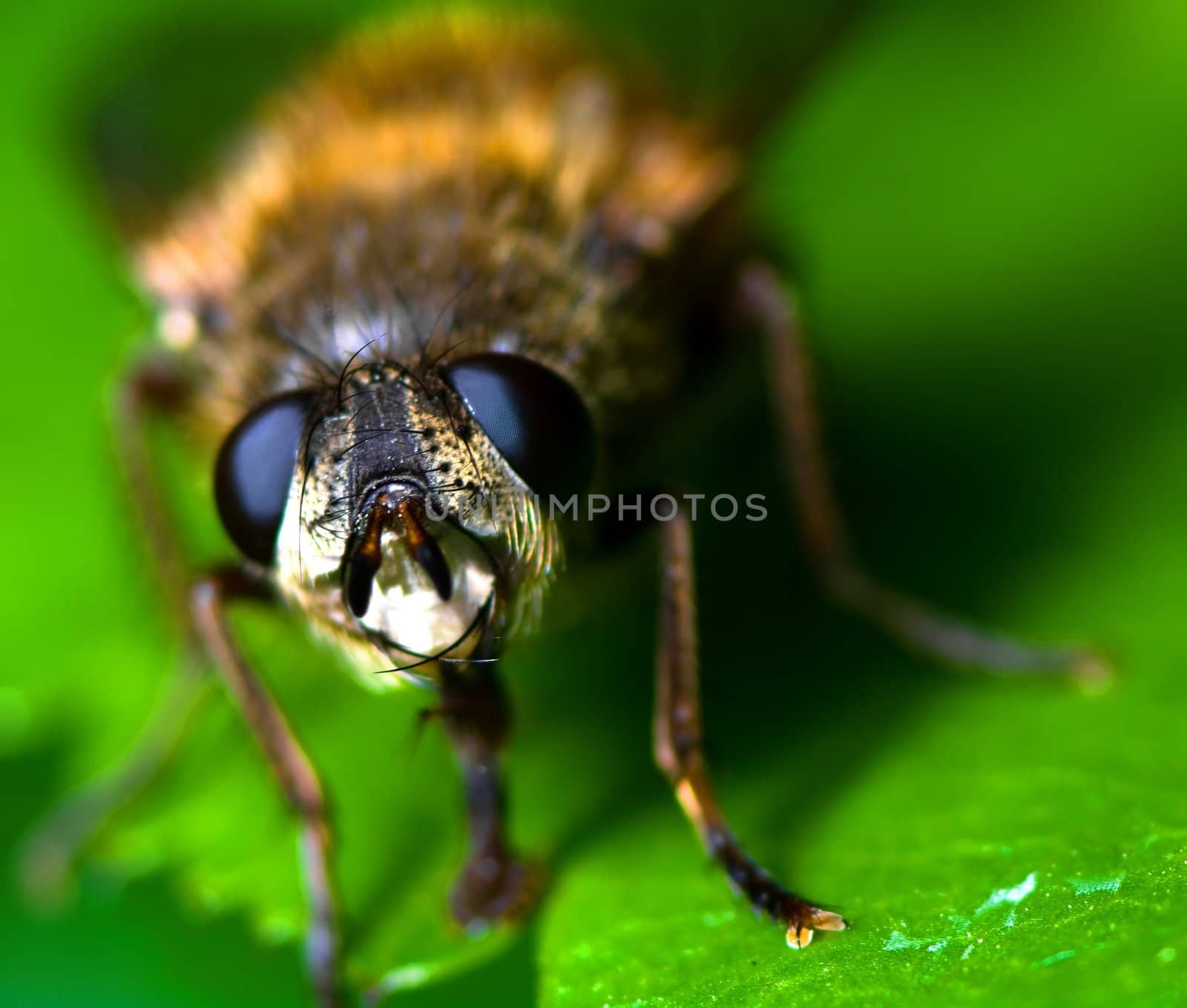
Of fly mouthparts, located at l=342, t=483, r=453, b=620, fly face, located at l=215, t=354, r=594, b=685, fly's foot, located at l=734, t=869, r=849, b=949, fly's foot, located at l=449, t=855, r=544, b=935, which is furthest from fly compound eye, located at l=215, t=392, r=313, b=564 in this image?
fly's foot, located at l=734, t=869, r=849, b=949

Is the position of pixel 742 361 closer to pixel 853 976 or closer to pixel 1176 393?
pixel 1176 393

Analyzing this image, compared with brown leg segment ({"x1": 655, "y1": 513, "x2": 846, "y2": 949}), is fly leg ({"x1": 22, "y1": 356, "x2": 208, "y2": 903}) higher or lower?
higher

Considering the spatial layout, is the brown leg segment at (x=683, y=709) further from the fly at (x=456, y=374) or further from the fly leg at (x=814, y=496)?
the fly leg at (x=814, y=496)

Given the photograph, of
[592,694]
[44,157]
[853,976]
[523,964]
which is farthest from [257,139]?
[853,976]

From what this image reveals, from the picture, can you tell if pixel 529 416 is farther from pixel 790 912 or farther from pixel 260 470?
pixel 790 912

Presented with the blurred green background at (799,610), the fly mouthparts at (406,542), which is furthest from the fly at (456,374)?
the blurred green background at (799,610)

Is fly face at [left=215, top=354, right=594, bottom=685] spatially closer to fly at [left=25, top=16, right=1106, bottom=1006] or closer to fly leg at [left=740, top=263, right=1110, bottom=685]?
fly at [left=25, top=16, right=1106, bottom=1006]

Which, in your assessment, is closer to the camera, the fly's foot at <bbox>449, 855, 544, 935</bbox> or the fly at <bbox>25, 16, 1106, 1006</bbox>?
the fly at <bbox>25, 16, 1106, 1006</bbox>
